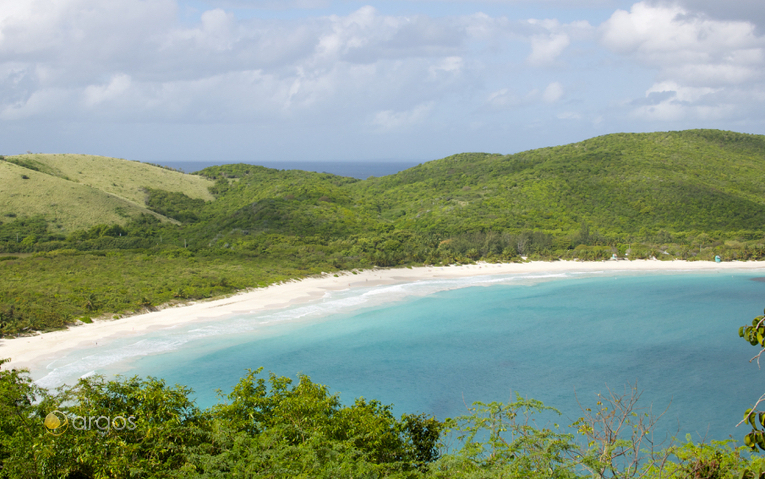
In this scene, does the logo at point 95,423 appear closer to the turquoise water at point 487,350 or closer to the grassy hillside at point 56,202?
the turquoise water at point 487,350

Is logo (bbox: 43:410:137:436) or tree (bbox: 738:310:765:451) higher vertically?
tree (bbox: 738:310:765:451)

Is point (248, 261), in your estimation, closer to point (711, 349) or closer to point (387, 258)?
point (387, 258)

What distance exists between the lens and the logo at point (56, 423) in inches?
305

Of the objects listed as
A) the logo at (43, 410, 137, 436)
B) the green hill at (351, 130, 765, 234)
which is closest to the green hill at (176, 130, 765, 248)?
the green hill at (351, 130, 765, 234)

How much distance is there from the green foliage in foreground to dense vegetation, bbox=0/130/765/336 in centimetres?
1722

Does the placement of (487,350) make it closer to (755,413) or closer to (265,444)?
(265,444)

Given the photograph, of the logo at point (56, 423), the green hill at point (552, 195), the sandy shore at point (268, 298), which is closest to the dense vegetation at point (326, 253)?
the logo at point (56, 423)

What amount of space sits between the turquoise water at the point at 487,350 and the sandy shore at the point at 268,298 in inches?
56.2

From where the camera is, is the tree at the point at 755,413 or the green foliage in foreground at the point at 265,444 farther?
the green foliage in foreground at the point at 265,444

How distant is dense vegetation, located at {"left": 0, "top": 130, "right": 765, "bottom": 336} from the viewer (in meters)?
32.2

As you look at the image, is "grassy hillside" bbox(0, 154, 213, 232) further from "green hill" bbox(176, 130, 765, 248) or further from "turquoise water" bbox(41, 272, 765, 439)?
"turquoise water" bbox(41, 272, 765, 439)

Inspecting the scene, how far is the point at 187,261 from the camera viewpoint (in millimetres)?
38312

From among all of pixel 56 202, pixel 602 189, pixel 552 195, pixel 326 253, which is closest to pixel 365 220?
pixel 326 253

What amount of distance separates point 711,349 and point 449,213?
36.0 m
